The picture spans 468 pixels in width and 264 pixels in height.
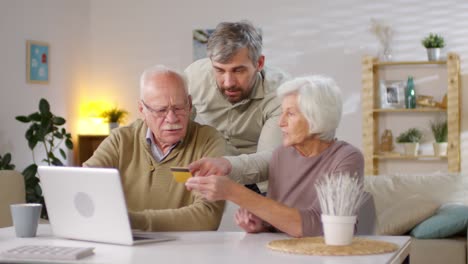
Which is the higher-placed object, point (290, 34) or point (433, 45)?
point (290, 34)

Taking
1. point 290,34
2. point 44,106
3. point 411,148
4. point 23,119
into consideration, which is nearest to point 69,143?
point 44,106

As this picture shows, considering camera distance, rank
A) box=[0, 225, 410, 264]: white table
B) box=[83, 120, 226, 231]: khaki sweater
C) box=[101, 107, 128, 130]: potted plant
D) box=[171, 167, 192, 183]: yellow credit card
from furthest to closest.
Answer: box=[101, 107, 128, 130]: potted plant → box=[83, 120, 226, 231]: khaki sweater → box=[171, 167, 192, 183]: yellow credit card → box=[0, 225, 410, 264]: white table

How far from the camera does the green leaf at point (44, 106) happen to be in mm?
7270

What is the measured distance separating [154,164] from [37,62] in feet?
16.5

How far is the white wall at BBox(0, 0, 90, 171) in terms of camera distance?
23.8 feet

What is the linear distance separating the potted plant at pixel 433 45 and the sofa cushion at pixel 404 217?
7.34ft

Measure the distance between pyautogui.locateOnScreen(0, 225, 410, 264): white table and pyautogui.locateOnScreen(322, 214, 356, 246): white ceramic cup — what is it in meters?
0.12

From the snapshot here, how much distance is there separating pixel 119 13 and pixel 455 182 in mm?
4230

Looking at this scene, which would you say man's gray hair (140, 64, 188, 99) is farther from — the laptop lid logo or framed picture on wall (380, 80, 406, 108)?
framed picture on wall (380, 80, 406, 108)

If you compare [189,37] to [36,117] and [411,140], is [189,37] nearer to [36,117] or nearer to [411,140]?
[36,117]

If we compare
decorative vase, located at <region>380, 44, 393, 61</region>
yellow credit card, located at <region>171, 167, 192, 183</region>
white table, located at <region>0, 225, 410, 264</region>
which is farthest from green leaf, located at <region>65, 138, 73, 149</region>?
yellow credit card, located at <region>171, 167, 192, 183</region>

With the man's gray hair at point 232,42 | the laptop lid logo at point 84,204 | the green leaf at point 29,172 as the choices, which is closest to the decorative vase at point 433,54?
the green leaf at point 29,172

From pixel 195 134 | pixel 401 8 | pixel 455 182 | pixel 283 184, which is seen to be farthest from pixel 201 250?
pixel 401 8

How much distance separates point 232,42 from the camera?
3242 mm
